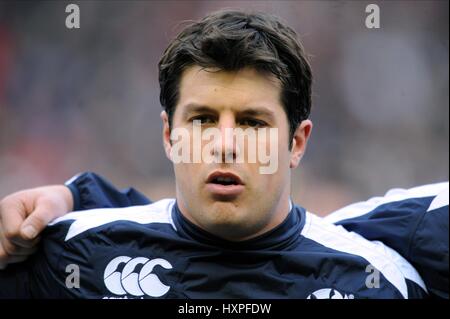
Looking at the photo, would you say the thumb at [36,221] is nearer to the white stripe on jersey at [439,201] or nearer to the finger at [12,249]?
the finger at [12,249]

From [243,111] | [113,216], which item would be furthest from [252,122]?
[113,216]

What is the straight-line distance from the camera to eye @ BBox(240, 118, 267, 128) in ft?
4.64

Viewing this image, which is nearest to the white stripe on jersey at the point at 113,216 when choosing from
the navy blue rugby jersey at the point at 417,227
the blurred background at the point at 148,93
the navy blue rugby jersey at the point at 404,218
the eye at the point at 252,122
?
the navy blue rugby jersey at the point at 404,218

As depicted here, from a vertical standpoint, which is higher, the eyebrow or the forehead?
the forehead

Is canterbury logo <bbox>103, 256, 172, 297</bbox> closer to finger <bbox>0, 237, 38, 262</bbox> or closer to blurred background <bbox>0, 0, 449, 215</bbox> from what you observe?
finger <bbox>0, 237, 38, 262</bbox>

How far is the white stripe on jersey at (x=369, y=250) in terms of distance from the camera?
60.6 inches

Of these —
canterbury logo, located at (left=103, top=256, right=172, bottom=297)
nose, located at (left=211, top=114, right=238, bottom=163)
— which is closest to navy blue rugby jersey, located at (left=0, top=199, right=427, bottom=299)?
canterbury logo, located at (left=103, top=256, right=172, bottom=297)

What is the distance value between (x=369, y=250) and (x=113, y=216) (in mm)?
724

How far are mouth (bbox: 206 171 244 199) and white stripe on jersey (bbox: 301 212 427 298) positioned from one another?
33 centimetres

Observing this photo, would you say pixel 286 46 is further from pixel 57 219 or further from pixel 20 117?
pixel 20 117

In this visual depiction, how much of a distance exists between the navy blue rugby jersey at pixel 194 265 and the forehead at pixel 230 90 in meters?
0.34

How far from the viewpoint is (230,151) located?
1.34m

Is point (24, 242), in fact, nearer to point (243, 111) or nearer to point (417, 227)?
point (243, 111)

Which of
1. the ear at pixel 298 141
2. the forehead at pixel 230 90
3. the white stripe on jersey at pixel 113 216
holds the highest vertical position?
the forehead at pixel 230 90
